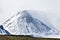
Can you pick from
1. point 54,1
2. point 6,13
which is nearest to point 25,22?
point 6,13

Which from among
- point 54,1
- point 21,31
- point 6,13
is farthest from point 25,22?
point 54,1

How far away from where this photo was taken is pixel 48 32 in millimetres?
1414

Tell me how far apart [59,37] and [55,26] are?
0.31ft

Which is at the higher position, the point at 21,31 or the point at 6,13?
the point at 6,13

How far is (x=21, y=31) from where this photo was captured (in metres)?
1.45

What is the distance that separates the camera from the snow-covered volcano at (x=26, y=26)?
1421 mm

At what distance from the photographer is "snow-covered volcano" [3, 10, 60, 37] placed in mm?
1421

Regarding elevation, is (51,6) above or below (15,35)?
above

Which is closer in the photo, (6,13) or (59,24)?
(59,24)

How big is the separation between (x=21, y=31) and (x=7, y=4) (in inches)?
10.7

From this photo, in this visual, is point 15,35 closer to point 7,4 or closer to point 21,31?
point 21,31

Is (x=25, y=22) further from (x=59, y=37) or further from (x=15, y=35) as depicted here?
(x=59, y=37)

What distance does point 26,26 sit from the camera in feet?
4.75

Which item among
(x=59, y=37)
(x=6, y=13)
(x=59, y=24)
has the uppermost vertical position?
(x=6, y=13)
